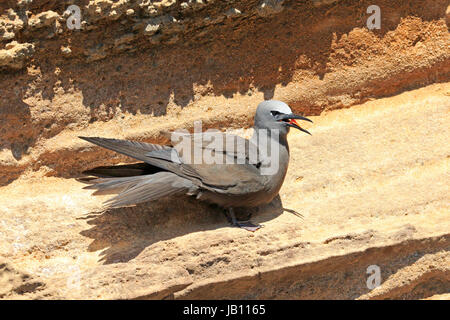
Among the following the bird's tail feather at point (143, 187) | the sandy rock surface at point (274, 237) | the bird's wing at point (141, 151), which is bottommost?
the sandy rock surface at point (274, 237)

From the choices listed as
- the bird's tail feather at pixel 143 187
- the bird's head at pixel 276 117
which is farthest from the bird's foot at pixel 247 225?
the bird's head at pixel 276 117

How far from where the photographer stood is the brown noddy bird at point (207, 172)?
13.5 ft

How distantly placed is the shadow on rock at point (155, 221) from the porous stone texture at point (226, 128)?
0.01 metres

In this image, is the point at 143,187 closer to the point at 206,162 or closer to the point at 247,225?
the point at 206,162

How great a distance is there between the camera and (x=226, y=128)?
5094 millimetres

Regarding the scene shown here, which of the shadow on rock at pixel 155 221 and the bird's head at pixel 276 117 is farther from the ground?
the bird's head at pixel 276 117

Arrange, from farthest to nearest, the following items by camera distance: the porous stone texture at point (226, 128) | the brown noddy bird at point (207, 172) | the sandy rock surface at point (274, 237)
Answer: the brown noddy bird at point (207, 172) → the porous stone texture at point (226, 128) → the sandy rock surface at point (274, 237)

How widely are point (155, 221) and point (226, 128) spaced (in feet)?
3.59

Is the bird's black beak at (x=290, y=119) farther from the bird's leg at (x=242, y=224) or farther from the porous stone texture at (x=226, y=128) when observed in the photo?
the bird's leg at (x=242, y=224)

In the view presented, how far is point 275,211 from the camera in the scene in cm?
448

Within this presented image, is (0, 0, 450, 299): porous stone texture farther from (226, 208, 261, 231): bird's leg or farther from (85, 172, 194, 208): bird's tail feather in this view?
(85, 172, 194, 208): bird's tail feather

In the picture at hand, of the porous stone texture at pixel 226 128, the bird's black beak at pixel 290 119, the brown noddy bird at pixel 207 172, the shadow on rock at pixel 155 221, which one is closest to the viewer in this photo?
the porous stone texture at pixel 226 128

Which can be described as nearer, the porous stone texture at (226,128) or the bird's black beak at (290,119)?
the porous stone texture at (226,128)

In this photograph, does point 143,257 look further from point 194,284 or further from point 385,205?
point 385,205
